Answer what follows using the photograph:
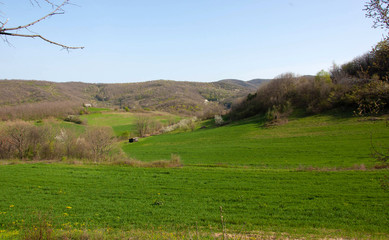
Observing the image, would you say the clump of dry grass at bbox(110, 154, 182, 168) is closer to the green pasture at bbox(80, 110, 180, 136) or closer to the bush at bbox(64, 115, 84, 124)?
the green pasture at bbox(80, 110, 180, 136)

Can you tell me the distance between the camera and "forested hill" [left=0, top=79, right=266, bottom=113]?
104m

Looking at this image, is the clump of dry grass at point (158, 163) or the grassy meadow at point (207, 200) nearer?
the grassy meadow at point (207, 200)

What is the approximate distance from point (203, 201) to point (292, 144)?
23466mm

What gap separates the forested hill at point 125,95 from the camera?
343 ft

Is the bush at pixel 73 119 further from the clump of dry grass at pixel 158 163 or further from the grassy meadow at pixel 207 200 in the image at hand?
the clump of dry grass at pixel 158 163

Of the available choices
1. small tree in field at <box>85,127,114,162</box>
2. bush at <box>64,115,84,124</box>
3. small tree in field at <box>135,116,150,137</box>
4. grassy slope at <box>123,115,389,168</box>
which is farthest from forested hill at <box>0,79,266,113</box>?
small tree in field at <box>85,127,114,162</box>

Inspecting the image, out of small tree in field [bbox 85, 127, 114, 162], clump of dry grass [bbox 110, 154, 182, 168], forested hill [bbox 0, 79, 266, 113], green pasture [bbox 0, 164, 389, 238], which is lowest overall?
clump of dry grass [bbox 110, 154, 182, 168]

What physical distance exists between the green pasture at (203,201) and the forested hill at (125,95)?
72484mm

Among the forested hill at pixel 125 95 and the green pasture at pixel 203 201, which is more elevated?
the forested hill at pixel 125 95

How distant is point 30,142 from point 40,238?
111ft

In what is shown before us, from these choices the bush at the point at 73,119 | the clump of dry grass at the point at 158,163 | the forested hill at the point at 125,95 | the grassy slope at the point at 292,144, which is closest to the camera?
the clump of dry grass at the point at 158,163

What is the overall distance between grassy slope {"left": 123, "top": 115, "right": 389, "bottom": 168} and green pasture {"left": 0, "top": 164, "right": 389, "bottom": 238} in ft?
24.9

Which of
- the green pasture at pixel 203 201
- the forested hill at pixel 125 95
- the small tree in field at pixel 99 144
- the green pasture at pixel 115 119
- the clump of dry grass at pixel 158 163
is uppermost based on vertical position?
the forested hill at pixel 125 95

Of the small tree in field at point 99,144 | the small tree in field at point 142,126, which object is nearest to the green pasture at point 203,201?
the small tree in field at point 99,144
